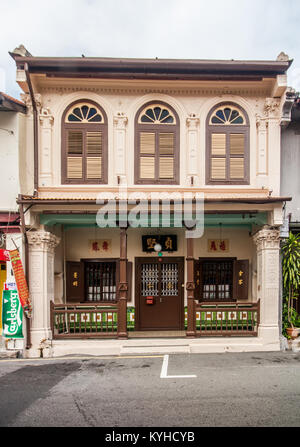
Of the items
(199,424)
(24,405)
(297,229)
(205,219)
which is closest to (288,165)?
(297,229)

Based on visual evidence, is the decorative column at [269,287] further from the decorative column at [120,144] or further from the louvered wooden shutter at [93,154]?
the louvered wooden shutter at [93,154]

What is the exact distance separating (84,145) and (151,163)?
A: 200cm

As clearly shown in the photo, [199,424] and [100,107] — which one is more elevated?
[100,107]

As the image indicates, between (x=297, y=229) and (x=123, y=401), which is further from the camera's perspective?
(x=297, y=229)

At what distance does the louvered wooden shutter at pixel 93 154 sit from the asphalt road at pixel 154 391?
509 centimetres

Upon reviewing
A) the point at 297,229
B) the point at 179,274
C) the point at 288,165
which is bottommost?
the point at 179,274

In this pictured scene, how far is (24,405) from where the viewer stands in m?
5.37

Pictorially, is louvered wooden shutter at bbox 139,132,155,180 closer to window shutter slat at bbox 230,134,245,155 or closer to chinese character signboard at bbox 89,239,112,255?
window shutter slat at bbox 230,134,245,155

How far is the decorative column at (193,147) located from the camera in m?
9.05

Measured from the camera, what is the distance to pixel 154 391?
5.87 m
